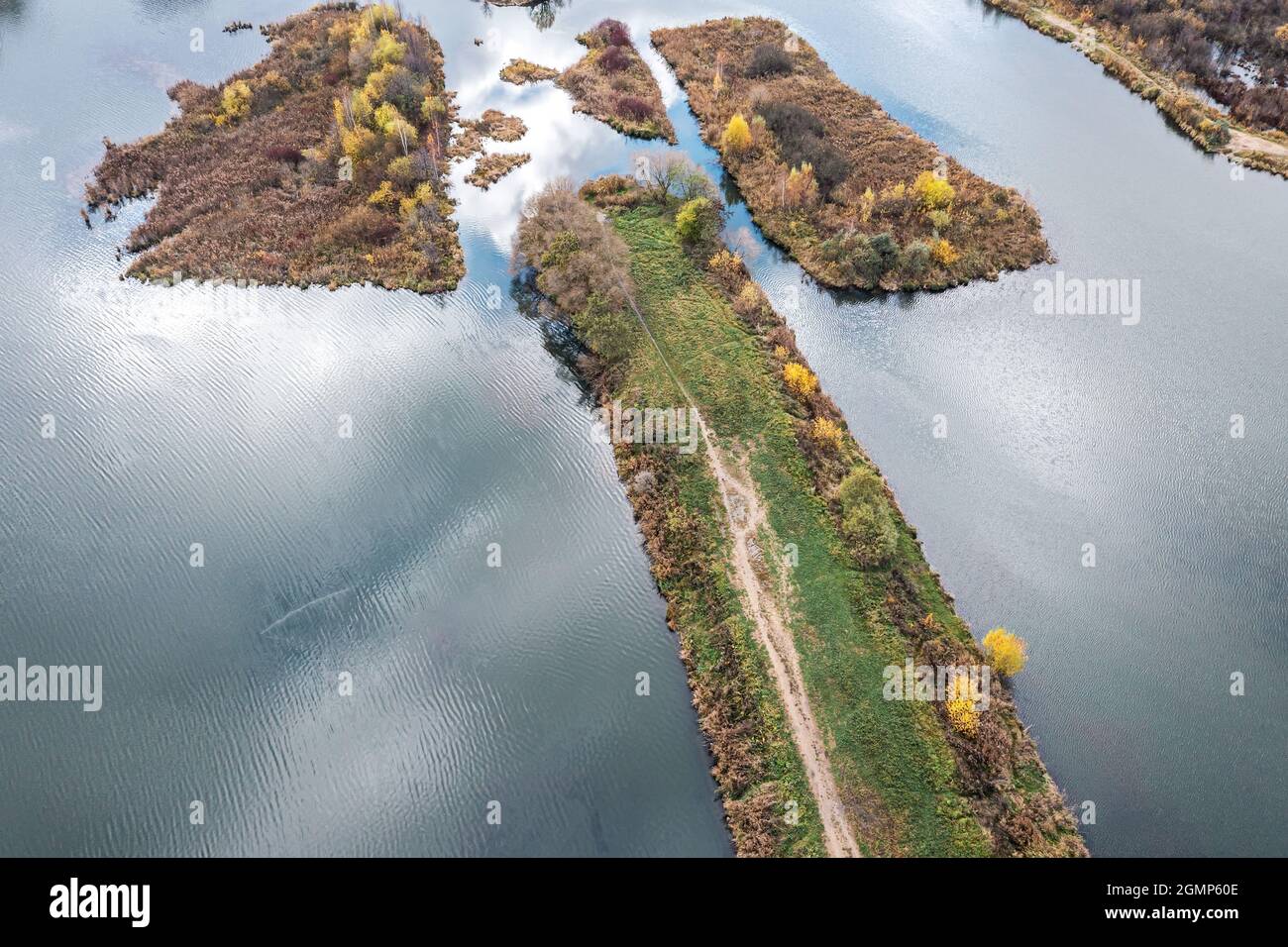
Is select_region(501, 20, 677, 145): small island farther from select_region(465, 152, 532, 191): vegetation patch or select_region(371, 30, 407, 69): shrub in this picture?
select_region(371, 30, 407, 69): shrub

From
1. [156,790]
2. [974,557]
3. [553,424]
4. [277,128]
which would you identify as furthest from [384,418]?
[277,128]

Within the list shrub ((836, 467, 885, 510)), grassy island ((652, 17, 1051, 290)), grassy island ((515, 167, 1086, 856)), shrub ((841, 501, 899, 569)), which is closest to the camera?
grassy island ((515, 167, 1086, 856))

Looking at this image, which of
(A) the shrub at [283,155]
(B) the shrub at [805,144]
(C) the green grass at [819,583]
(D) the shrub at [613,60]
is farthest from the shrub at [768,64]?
(A) the shrub at [283,155]

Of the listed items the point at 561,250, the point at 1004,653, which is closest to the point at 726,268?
the point at 561,250

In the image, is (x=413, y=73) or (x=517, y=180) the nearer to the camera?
(x=517, y=180)

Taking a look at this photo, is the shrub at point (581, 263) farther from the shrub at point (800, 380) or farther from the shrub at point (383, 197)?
the shrub at point (383, 197)

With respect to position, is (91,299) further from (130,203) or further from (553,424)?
(553,424)

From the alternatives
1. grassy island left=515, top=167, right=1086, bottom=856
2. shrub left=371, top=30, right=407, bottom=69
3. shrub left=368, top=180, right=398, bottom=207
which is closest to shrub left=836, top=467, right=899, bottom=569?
grassy island left=515, top=167, right=1086, bottom=856
